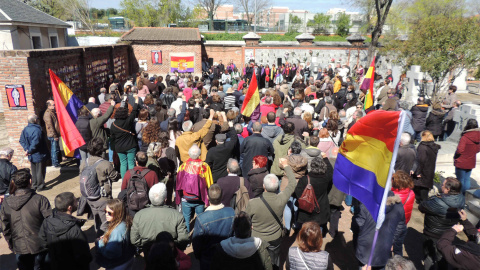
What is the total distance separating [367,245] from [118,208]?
299cm

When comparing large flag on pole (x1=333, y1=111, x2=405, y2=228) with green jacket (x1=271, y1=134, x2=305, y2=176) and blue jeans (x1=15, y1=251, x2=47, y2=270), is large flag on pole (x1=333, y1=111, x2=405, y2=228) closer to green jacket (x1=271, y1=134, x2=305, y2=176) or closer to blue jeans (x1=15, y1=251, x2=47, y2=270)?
green jacket (x1=271, y1=134, x2=305, y2=176)

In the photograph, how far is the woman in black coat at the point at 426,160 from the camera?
6619 millimetres

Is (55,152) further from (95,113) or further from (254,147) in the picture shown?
(254,147)

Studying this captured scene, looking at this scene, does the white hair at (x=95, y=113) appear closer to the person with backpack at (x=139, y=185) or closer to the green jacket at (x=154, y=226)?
the person with backpack at (x=139, y=185)

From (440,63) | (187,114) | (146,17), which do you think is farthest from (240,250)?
(146,17)

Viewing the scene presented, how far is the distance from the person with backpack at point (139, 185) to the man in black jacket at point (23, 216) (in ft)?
3.32

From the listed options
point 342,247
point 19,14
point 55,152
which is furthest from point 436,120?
point 19,14

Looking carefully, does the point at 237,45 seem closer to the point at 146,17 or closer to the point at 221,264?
the point at 146,17

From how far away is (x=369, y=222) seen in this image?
13.7 feet

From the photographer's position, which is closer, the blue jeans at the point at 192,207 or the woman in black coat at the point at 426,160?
the blue jeans at the point at 192,207

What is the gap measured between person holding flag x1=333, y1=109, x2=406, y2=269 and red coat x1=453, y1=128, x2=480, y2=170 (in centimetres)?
350

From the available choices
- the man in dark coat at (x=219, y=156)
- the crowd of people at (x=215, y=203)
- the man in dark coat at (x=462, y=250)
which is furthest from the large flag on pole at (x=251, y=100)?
the man in dark coat at (x=462, y=250)

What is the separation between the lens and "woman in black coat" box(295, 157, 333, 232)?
16.3 ft

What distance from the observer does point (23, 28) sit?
64.4 feet
